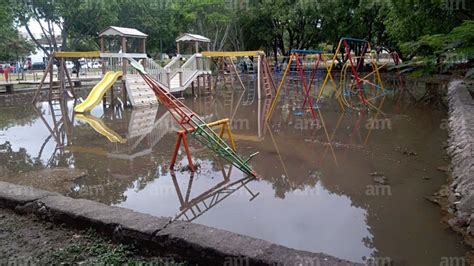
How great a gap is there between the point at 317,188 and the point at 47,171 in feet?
14.4

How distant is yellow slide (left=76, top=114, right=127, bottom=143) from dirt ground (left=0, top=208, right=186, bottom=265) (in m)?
5.43

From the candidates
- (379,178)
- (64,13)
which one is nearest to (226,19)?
(64,13)

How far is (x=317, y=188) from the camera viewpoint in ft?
19.1

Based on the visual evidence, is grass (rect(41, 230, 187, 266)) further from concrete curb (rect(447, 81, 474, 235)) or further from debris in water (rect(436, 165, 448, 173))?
debris in water (rect(436, 165, 448, 173))

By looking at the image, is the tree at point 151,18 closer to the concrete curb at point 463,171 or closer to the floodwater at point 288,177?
the floodwater at point 288,177

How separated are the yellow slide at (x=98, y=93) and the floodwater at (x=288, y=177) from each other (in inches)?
61.1

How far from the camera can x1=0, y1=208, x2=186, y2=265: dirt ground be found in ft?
10.4

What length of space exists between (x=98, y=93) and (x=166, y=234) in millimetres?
11514

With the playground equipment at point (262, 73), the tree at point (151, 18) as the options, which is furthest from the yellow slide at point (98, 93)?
the tree at point (151, 18)

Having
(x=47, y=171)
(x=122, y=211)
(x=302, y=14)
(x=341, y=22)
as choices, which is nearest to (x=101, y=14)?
(x=302, y=14)

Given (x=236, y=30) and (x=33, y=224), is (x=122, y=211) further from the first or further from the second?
(x=236, y=30)

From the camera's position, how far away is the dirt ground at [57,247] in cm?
318

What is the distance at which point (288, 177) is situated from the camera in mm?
6328

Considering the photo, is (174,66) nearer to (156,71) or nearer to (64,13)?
(156,71)
